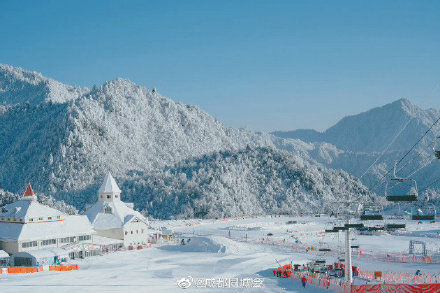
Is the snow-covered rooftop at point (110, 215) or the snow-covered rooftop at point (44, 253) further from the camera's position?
the snow-covered rooftop at point (110, 215)

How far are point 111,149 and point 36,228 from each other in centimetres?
10635

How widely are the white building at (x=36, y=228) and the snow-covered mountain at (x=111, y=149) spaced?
63.7m

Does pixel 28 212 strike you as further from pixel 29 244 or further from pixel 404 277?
pixel 404 277

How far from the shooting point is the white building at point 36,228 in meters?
54.6

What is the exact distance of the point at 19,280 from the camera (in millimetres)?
40312

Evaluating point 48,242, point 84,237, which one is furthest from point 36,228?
point 84,237

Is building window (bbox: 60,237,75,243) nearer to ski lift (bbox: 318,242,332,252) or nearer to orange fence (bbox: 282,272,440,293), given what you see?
ski lift (bbox: 318,242,332,252)

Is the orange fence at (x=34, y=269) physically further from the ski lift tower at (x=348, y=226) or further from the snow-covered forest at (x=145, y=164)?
the snow-covered forest at (x=145, y=164)

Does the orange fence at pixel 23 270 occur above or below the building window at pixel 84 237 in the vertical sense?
below

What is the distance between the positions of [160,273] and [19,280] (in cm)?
1211

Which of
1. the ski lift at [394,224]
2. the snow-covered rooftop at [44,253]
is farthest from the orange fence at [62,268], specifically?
the ski lift at [394,224]

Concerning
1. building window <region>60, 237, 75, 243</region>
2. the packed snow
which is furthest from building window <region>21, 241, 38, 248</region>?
the packed snow

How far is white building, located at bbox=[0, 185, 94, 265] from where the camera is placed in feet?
179

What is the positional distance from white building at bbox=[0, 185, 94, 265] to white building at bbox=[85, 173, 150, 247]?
3196 millimetres
